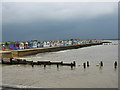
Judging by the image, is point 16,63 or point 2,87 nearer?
point 2,87

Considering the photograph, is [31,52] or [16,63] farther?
[31,52]

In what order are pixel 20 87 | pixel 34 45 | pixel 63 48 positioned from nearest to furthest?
1. pixel 20 87
2. pixel 34 45
3. pixel 63 48

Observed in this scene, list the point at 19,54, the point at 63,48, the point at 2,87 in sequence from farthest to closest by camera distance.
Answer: the point at 63,48 → the point at 19,54 → the point at 2,87

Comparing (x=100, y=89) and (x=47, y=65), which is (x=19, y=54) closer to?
(x=47, y=65)

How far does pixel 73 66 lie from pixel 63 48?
52.2m

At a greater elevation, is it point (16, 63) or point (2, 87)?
point (2, 87)

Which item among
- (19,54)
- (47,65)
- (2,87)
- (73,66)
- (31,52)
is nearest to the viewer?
(2,87)

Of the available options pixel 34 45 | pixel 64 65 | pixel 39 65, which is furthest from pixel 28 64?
pixel 34 45

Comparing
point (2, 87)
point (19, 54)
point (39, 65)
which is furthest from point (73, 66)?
point (19, 54)

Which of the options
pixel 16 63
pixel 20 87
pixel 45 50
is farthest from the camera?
pixel 45 50

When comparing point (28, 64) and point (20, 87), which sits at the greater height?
point (20, 87)

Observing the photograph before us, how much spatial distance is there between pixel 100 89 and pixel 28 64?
1591 cm

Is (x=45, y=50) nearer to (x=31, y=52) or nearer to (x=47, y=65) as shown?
(x=31, y=52)

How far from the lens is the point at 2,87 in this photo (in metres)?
4.07
